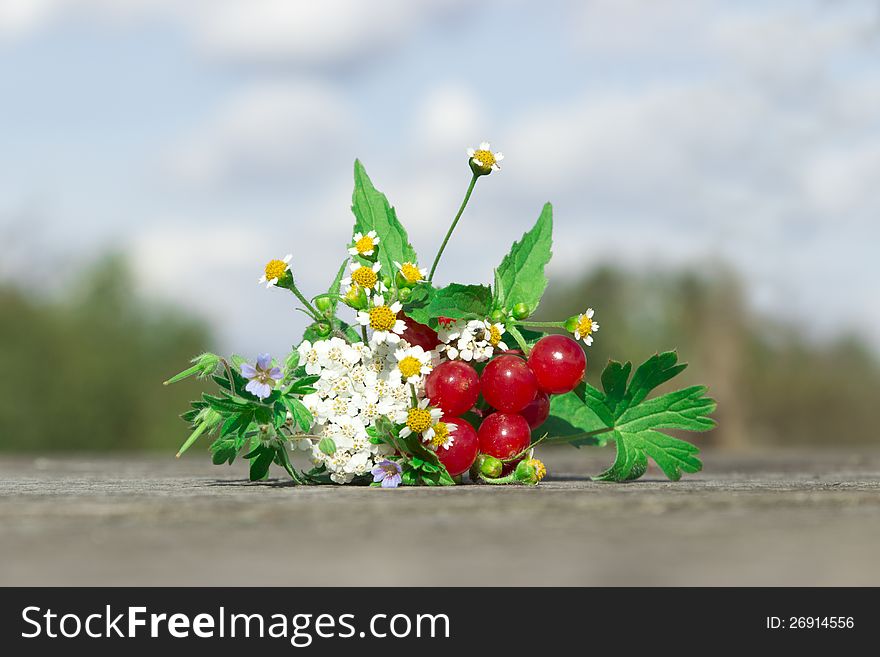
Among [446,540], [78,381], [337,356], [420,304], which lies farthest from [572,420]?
[78,381]

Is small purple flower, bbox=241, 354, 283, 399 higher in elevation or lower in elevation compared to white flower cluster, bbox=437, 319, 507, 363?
lower

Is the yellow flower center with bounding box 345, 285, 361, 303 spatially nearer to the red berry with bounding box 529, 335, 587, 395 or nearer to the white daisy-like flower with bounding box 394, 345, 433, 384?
the white daisy-like flower with bounding box 394, 345, 433, 384

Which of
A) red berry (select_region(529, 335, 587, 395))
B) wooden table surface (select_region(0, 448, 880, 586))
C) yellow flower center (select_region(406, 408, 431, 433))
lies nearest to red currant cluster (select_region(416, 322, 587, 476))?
red berry (select_region(529, 335, 587, 395))

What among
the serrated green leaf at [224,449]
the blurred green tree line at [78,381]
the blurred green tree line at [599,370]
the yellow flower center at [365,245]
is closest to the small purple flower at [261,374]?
the serrated green leaf at [224,449]

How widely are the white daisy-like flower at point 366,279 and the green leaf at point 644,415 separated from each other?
1.72ft

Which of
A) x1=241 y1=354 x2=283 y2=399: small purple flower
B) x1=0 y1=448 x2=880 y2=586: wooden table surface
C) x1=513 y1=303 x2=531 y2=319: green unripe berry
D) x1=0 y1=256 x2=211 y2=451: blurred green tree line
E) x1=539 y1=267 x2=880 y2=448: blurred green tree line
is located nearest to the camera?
x1=0 y1=448 x2=880 y2=586: wooden table surface

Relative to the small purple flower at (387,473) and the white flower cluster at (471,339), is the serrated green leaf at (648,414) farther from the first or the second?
the small purple flower at (387,473)

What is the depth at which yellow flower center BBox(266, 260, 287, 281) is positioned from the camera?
236cm

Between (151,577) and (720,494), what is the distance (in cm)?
107

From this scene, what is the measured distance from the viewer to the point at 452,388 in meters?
2.29

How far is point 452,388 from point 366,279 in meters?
0.31

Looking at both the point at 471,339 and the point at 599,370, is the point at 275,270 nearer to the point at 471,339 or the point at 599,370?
the point at 471,339
